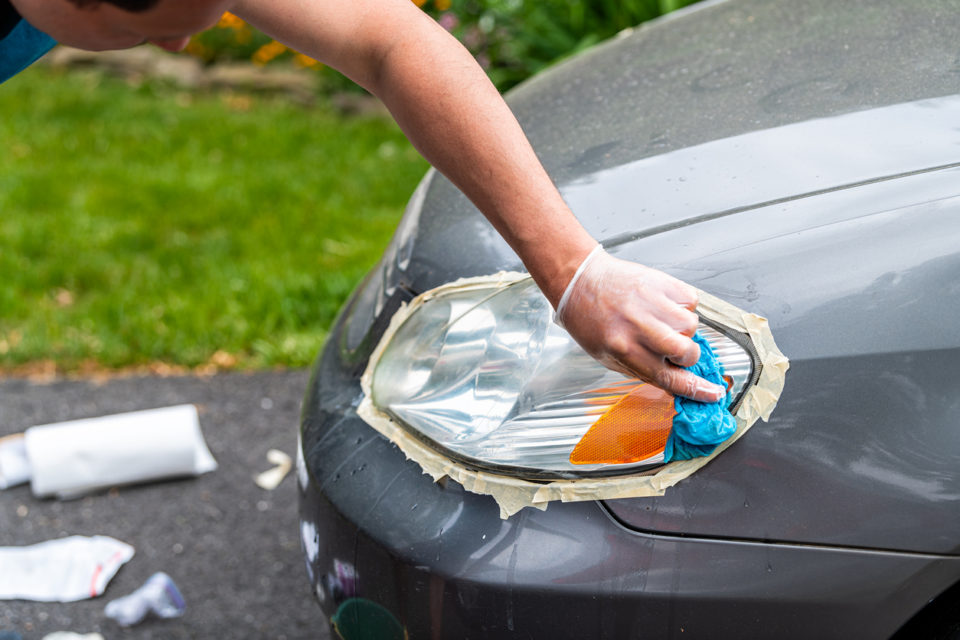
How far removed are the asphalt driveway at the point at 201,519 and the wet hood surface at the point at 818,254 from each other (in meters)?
1.08

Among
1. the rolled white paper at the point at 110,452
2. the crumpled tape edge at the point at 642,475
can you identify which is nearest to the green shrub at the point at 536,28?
the rolled white paper at the point at 110,452

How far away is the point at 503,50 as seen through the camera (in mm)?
5254

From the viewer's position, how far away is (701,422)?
1.24 meters

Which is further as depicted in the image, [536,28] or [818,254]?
[536,28]

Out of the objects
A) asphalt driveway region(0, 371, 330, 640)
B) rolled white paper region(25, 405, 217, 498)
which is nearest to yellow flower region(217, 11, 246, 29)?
asphalt driveway region(0, 371, 330, 640)

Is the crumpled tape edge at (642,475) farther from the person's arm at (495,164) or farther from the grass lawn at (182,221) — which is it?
the grass lawn at (182,221)

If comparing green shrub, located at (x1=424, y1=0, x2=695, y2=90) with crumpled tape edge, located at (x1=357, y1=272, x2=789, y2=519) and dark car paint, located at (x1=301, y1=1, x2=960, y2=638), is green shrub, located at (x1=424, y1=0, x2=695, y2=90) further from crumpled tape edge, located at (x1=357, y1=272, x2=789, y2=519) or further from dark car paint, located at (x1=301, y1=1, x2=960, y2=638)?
crumpled tape edge, located at (x1=357, y1=272, x2=789, y2=519)

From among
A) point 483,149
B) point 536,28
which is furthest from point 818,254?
point 536,28

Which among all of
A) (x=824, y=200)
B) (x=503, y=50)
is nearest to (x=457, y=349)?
(x=824, y=200)

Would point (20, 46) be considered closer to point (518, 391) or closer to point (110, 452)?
point (518, 391)

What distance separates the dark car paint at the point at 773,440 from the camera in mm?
1209

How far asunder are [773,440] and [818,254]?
0.84 feet

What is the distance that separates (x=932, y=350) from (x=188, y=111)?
5.62 metres

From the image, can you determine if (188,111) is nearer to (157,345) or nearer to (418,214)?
(157,345)
